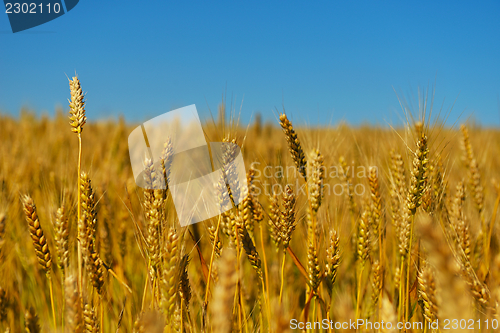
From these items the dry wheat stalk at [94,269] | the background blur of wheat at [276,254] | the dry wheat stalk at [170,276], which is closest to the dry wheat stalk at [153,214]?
the background blur of wheat at [276,254]

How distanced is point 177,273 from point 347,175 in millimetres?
1550

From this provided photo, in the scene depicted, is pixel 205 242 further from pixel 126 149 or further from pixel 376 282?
pixel 126 149

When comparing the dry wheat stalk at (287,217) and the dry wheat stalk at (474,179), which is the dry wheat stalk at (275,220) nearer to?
the dry wheat stalk at (287,217)

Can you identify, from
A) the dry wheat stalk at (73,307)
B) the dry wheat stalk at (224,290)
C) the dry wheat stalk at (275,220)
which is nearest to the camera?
the dry wheat stalk at (224,290)

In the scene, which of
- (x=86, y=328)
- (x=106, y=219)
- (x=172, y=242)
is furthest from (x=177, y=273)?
(x=106, y=219)

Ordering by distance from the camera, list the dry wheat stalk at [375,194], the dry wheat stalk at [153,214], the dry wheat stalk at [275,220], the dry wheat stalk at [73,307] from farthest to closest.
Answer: the dry wheat stalk at [375,194] < the dry wheat stalk at [275,220] < the dry wheat stalk at [153,214] < the dry wheat stalk at [73,307]

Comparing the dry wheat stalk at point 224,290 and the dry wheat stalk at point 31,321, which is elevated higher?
the dry wheat stalk at point 224,290

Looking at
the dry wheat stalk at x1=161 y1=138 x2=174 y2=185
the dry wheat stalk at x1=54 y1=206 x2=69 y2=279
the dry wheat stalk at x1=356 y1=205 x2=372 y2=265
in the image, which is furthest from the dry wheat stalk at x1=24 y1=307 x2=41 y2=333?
the dry wheat stalk at x1=356 y1=205 x2=372 y2=265

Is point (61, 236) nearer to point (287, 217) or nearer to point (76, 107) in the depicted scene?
point (76, 107)

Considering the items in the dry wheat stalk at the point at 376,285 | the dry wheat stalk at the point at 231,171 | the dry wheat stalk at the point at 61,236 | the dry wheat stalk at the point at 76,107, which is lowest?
the dry wheat stalk at the point at 376,285

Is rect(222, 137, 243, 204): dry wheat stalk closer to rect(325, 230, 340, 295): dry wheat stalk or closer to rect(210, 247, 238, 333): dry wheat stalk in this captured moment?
rect(325, 230, 340, 295): dry wheat stalk

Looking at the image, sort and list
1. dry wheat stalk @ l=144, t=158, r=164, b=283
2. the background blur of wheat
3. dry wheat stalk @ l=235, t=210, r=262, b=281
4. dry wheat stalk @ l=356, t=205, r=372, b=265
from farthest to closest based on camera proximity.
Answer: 1. dry wheat stalk @ l=356, t=205, r=372, b=265
2. dry wheat stalk @ l=235, t=210, r=262, b=281
3. dry wheat stalk @ l=144, t=158, r=164, b=283
4. the background blur of wheat

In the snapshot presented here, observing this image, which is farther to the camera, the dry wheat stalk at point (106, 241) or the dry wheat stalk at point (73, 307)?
the dry wheat stalk at point (106, 241)

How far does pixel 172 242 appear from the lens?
1.06 m
